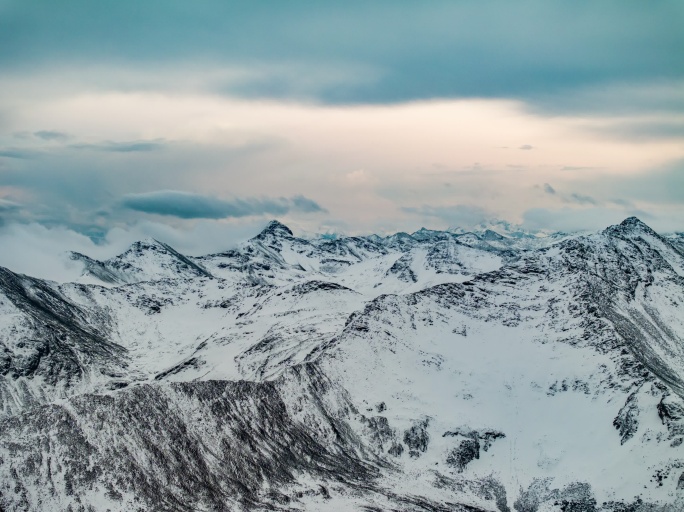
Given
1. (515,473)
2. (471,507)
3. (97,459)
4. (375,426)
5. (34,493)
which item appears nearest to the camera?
(34,493)

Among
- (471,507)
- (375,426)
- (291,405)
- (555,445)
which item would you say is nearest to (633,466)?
(555,445)

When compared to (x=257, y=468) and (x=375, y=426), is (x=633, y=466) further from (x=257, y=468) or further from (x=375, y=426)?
(x=257, y=468)

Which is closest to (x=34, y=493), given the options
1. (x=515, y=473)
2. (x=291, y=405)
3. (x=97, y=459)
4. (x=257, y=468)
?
(x=97, y=459)

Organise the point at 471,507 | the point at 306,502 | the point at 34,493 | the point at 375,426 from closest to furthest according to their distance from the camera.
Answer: the point at 34,493 → the point at 306,502 → the point at 471,507 → the point at 375,426

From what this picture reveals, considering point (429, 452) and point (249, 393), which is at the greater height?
point (249, 393)

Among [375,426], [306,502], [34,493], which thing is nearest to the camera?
[34,493]

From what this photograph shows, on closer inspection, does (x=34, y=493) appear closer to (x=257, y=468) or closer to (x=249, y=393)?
(x=257, y=468)

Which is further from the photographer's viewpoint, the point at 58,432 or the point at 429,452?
the point at 429,452

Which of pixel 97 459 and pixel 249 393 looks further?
pixel 249 393

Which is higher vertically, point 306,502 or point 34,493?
point 34,493
